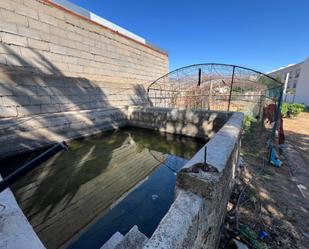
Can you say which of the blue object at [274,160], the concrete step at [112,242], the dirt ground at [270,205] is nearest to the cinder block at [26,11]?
the concrete step at [112,242]

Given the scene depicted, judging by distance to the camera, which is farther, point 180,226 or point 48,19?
point 48,19

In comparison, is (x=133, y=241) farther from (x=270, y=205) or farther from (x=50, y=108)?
(x=50, y=108)

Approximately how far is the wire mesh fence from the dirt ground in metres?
3.12

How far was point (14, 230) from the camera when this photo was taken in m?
1.01

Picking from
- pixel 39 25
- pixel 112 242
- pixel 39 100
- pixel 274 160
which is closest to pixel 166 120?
pixel 274 160

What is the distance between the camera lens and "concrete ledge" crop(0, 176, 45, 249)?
0.92 meters

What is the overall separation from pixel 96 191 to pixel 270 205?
2631 mm

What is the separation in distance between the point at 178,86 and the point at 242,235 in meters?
7.92

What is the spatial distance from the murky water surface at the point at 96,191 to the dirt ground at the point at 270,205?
0.96m

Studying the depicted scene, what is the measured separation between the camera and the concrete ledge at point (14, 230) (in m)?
0.92

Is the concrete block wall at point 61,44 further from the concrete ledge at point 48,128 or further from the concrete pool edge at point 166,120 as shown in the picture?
the concrete pool edge at point 166,120

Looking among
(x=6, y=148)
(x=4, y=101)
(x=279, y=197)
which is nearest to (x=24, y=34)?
(x=4, y=101)

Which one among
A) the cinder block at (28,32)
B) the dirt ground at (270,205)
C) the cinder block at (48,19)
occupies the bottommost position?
the dirt ground at (270,205)

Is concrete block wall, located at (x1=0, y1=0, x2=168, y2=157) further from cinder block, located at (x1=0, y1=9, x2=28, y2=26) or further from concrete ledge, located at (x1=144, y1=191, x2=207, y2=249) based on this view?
concrete ledge, located at (x1=144, y1=191, x2=207, y2=249)
